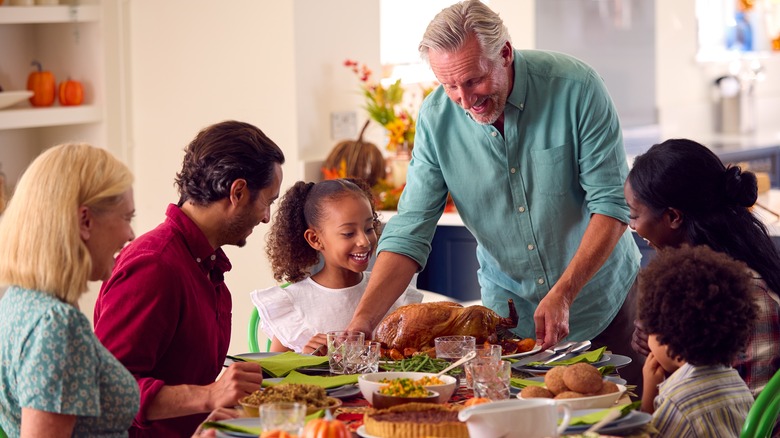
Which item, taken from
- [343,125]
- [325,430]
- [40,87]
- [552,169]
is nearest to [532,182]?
[552,169]

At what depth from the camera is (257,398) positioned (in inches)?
70.2

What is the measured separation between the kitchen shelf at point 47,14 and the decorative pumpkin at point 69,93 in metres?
0.27

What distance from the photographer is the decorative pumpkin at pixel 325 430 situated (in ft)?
4.94

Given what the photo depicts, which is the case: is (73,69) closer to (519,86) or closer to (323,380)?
(519,86)

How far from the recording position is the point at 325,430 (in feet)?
4.95

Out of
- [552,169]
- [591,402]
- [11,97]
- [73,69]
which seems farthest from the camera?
[73,69]

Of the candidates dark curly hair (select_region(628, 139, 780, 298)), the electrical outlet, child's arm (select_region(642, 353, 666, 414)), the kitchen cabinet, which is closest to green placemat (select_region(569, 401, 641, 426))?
child's arm (select_region(642, 353, 666, 414))

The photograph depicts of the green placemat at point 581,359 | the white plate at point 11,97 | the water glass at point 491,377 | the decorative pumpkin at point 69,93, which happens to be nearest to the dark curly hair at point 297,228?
the green placemat at point 581,359

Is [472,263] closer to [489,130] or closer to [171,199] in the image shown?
[171,199]

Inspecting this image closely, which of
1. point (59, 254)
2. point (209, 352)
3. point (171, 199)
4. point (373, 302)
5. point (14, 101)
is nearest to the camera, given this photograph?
point (59, 254)

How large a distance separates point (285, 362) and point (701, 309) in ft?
2.77

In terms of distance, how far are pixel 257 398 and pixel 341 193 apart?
Result: 3.68ft

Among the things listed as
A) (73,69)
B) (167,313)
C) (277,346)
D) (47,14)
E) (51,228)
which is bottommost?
(277,346)

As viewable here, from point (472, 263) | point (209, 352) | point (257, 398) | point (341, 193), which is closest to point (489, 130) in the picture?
point (341, 193)
